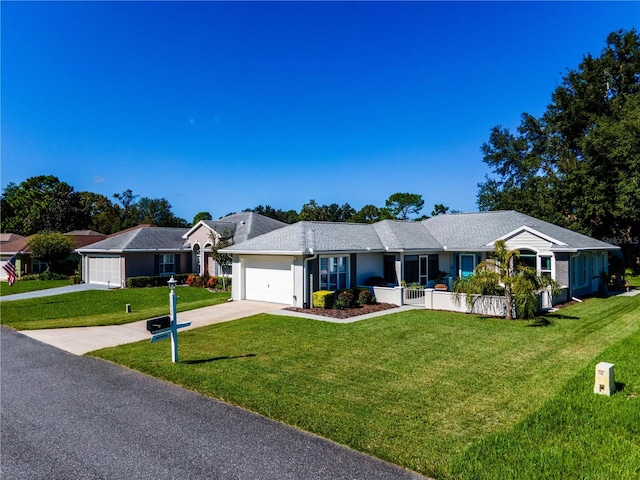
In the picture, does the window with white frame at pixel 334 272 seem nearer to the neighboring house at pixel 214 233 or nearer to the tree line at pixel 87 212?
the neighboring house at pixel 214 233

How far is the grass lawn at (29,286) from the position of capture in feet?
92.1

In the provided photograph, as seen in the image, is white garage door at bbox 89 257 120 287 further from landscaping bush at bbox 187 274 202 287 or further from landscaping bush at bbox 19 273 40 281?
landscaping bush at bbox 19 273 40 281

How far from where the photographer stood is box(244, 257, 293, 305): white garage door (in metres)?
20.1

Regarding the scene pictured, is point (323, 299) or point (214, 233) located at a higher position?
point (214, 233)

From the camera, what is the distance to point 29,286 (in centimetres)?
3048

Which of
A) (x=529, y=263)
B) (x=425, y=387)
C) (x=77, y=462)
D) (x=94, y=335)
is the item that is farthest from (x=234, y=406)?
(x=529, y=263)

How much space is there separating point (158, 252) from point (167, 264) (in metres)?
1.43

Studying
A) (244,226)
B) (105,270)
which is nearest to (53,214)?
(105,270)

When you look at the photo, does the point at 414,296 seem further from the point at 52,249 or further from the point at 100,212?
the point at 100,212

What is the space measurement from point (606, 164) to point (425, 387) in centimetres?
3328

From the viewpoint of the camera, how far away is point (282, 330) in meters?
14.6

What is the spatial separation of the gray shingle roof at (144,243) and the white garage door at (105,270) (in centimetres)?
94

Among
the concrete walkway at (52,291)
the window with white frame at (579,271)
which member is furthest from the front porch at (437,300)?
the concrete walkway at (52,291)

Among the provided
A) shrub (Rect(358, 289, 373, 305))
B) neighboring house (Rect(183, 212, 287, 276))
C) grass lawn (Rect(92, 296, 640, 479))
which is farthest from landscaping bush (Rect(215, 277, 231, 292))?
grass lawn (Rect(92, 296, 640, 479))
